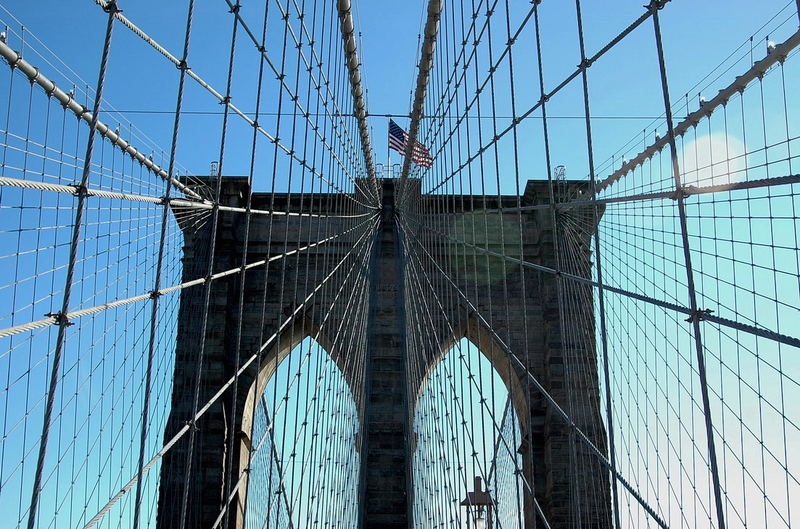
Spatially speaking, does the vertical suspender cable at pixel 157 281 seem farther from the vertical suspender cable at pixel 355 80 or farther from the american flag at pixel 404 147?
the american flag at pixel 404 147

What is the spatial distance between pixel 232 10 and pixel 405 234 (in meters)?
9.72

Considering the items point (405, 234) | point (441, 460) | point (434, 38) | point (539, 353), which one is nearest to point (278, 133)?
point (434, 38)

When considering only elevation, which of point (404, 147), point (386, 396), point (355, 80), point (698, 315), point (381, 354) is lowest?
point (386, 396)

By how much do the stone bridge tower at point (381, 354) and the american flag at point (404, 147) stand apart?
0.60 metres

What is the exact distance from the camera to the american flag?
13.8 m

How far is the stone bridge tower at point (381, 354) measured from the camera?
13.1 m

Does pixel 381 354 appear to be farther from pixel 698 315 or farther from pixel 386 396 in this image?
pixel 698 315

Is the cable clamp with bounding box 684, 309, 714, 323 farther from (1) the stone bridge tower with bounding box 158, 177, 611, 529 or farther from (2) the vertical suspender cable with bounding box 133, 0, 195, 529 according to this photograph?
(1) the stone bridge tower with bounding box 158, 177, 611, 529

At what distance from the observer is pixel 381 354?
571 inches

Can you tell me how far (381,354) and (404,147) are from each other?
10.8 ft

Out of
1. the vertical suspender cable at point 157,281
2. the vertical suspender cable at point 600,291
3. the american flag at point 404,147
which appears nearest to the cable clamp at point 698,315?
the vertical suspender cable at point 600,291

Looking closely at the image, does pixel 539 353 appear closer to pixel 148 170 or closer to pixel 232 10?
pixel 148 170

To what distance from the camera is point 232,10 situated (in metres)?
5.19

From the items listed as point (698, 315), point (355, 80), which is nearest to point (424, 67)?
point (355, 80)
